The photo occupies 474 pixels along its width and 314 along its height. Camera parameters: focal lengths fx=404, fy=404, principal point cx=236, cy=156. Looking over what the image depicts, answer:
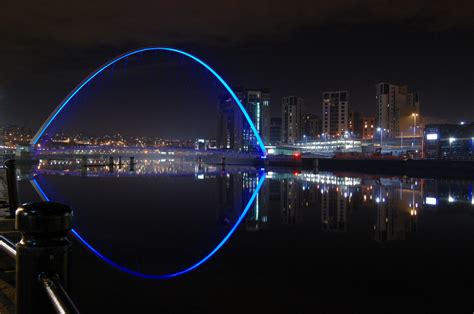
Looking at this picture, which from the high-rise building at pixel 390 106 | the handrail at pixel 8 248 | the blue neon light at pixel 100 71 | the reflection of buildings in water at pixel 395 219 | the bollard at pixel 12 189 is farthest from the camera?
the high-rise building at pixel 390 106

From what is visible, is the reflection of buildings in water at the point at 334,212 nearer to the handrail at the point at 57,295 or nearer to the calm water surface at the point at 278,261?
the calm water surface at the point at 278,261

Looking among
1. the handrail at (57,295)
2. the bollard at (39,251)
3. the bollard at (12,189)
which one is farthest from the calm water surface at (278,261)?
the handrail at (57,295)

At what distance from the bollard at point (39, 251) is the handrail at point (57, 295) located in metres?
0.03

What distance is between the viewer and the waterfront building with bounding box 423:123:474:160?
61438 millimetres

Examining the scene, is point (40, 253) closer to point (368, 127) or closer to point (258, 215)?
point (258, 215)

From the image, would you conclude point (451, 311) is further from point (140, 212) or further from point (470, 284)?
point (140, 212)

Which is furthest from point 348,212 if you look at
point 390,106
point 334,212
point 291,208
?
point 390,106

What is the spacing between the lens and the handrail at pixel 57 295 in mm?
1466

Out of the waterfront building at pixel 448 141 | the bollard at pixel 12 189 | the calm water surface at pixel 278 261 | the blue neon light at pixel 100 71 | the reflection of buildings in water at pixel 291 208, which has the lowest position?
the reflection of buildings in water at pixel 291 208

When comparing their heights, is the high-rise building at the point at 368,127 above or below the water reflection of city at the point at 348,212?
above

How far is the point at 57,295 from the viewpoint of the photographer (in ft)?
5.05

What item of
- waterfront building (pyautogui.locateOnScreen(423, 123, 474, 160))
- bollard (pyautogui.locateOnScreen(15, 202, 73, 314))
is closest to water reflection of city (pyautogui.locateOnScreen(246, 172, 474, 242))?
bollard (pyautogui.locateOnScreen(15, 202, 73, 314))

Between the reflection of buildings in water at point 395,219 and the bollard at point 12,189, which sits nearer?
the bollard at point 12,189

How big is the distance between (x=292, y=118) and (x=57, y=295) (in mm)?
185942
